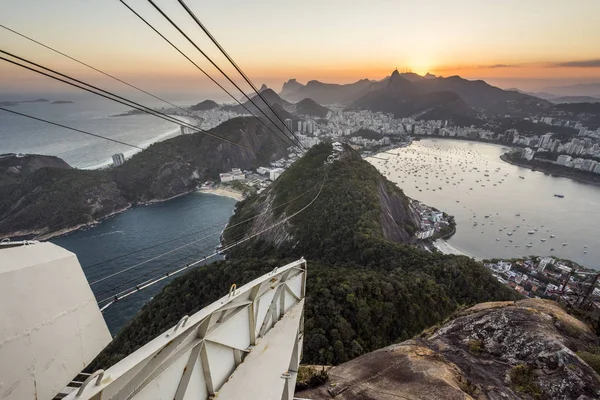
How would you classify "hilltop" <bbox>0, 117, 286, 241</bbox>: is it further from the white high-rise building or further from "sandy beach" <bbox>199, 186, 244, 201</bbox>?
the white high-rise building

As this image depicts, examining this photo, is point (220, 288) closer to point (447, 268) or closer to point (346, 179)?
point (447, 268)

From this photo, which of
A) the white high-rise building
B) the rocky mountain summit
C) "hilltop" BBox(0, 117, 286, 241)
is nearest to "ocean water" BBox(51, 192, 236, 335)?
"hilltop" BBox(0, 117, 286, 241)

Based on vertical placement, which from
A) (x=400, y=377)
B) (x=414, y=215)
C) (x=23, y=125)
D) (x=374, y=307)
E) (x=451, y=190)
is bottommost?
(x=451, y=190)

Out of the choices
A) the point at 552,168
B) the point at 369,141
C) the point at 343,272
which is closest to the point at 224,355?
the point at 343,272

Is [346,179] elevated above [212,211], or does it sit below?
above

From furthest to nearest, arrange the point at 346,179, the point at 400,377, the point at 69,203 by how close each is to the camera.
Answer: the point at 69,203, the point at 346,179, the point at 400,377

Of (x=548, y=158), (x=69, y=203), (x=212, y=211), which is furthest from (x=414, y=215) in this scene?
(x=548, y=158)

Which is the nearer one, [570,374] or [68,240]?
[570,374]
